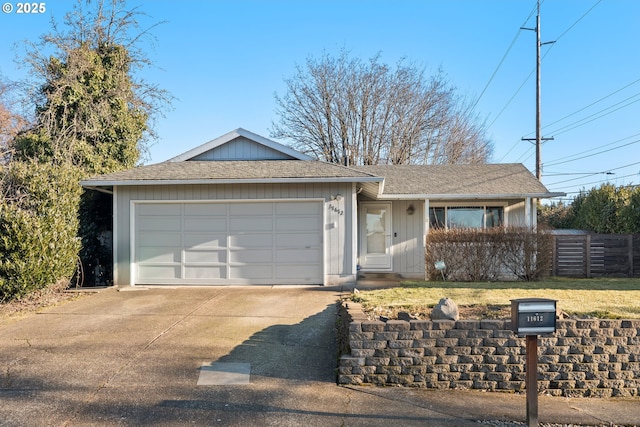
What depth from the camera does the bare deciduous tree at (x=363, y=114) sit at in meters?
26.0

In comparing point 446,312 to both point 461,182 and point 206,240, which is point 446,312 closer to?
point 206,240

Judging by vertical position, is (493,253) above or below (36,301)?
above

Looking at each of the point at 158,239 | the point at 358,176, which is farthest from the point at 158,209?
the point at 358,176

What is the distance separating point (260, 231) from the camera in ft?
35.1

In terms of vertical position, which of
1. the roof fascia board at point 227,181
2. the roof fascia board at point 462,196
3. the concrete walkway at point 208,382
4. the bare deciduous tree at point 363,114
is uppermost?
the bare deciduous tree at point 363,114

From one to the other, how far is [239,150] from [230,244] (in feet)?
10.3

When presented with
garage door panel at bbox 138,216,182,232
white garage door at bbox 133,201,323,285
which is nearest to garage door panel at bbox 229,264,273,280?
white garage door at bbox 133,201,323,285

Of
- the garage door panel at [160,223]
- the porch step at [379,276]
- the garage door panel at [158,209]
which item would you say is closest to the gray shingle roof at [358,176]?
the garage door panel at [158,209]

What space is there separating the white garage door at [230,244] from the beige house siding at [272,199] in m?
0.19

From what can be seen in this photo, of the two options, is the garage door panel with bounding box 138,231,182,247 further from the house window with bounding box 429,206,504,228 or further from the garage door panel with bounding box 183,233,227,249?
the house window with bounding box 429,206,504,228

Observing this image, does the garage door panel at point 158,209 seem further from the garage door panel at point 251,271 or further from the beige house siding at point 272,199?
the garage door panel at point 251,271

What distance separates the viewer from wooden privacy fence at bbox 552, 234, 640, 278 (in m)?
13.0

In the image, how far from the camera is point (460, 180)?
1413 centimetres

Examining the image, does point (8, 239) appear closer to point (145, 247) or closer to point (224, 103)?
point (145, 247)
